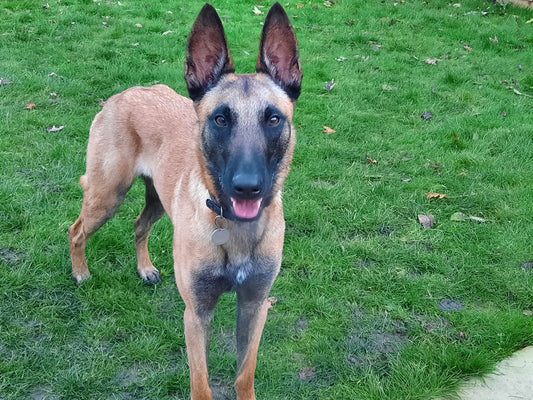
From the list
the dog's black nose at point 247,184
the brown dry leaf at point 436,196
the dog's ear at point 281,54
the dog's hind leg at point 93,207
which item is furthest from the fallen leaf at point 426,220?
the dog's black nose at point 247,184

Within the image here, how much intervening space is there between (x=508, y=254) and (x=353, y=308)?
4.69 feet

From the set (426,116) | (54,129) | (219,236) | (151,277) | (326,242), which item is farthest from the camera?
(426,116)

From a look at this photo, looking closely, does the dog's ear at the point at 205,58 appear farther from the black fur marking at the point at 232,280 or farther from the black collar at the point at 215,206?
the black fur marking at the point at 232,280

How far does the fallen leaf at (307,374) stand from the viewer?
3.04 m

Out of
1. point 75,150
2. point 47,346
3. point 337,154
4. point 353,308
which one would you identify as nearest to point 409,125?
point 337,154

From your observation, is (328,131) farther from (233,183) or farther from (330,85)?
(233,183)

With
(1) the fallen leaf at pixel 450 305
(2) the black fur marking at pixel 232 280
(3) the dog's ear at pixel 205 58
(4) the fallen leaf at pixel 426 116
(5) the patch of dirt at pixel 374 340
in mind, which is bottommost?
(5) the patch of dirt at pixel 374 340

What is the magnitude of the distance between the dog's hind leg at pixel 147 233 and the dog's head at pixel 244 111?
131 cm

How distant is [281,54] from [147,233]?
1798mm

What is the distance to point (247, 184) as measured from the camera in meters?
2.17

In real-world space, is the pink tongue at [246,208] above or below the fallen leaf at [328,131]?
above

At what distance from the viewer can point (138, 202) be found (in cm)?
462

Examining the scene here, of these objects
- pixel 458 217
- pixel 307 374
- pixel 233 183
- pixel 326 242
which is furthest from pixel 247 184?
pixel 458 217

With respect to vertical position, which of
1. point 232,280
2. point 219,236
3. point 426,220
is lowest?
point 426,220
